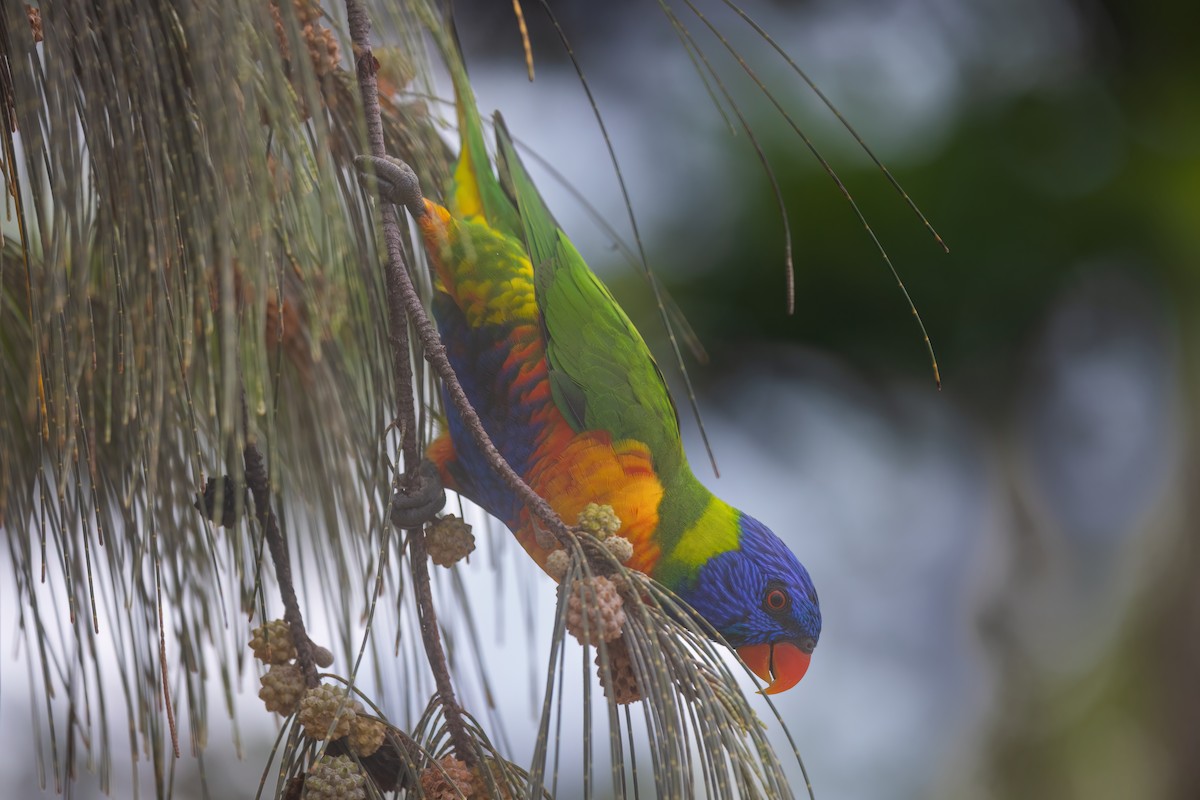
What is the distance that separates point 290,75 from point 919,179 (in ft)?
7.68

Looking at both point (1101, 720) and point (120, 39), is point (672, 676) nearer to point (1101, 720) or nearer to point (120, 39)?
point (120, 39)

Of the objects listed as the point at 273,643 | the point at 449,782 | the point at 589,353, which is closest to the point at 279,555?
the point at 273,643

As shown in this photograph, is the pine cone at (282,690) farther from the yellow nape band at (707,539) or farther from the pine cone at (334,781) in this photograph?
the yellow nape band at (707,539)

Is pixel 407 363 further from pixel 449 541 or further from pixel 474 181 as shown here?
pixel 474 181

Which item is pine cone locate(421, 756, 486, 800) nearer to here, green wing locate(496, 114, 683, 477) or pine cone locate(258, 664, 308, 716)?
pine cone locate(258, 664, 308, 716)

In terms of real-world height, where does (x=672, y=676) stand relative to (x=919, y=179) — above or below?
below

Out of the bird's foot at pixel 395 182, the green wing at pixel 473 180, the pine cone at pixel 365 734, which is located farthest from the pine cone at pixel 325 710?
the green wing at pixel 473 180

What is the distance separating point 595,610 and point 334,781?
0.19m

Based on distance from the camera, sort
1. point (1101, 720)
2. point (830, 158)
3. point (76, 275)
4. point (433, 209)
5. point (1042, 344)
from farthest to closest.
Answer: point (1042, 344), point (1101, 720), point (830, 158), point (433, 209), point (76, 275)

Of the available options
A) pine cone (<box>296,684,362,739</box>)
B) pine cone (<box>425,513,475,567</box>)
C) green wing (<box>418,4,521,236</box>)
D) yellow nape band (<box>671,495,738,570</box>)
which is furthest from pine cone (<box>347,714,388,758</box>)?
green wing (<box>418,4,521,236</box>)

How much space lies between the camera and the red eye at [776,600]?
0.79 metres

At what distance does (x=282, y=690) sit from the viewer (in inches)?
22.7

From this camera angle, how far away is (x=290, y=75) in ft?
2.04

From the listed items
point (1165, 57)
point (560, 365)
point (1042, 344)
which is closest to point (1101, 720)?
point (1042, 344)
